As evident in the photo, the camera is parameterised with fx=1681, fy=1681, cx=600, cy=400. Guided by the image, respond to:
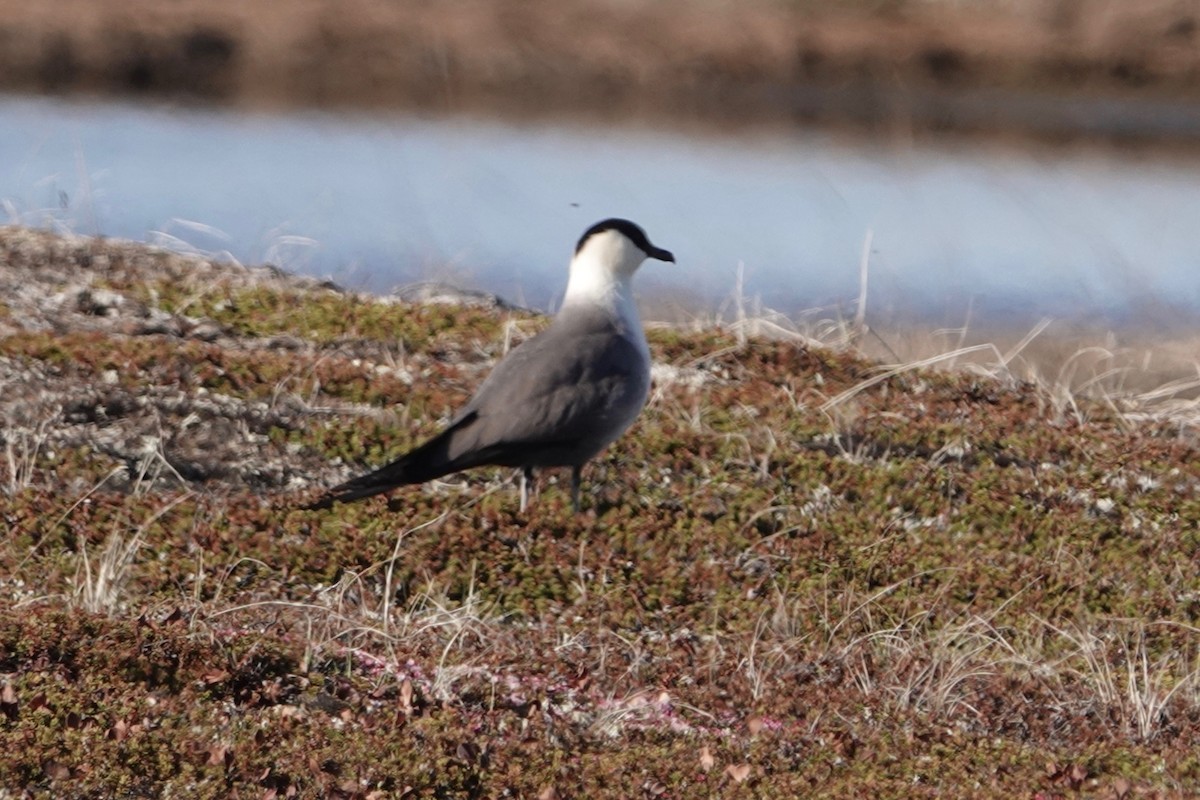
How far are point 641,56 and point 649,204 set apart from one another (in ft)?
48.1

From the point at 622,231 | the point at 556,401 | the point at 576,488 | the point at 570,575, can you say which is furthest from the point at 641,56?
the point at 570,575

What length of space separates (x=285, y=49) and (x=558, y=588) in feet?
86.5

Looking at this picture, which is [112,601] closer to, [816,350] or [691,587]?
[691,587]

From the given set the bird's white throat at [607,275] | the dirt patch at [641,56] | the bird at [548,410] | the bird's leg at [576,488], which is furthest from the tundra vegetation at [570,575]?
the dirt patch at [641,56]

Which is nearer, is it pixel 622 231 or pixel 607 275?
pixel 607 275

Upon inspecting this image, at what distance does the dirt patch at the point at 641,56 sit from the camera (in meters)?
29.4

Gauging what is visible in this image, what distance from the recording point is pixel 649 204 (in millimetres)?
20234

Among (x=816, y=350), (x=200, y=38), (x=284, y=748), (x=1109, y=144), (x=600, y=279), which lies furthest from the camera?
(x=200, y=38)

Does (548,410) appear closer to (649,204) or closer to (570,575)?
(570,575)

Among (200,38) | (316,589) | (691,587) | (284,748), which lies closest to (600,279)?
(691,587)

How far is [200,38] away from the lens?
30.5 m

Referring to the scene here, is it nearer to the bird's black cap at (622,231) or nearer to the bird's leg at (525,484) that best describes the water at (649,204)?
the bird's black cap at (622,231)

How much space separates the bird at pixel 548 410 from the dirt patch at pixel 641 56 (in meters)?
20.6

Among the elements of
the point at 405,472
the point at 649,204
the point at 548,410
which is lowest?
the point at 649,204
